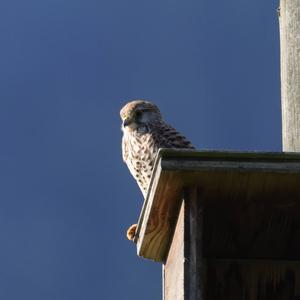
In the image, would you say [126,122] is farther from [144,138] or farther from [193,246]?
[193,246]

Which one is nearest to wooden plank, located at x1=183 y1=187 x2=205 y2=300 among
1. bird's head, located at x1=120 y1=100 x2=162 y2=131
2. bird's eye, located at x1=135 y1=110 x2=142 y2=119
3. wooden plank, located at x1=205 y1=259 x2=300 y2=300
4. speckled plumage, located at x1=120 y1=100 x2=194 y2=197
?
wooden plank, located at x1=205 y1=259 x2=300 y2=300

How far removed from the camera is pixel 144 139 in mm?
8594

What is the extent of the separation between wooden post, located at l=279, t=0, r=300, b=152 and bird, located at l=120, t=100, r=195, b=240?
246 centimetres

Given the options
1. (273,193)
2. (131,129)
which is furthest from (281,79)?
(131,129)

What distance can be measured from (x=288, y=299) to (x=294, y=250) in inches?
7.7

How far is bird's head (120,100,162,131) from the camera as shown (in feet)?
29.8

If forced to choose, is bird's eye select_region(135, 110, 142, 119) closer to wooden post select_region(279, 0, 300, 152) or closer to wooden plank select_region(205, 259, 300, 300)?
wooden post select_region(279, 0, 300, 152)

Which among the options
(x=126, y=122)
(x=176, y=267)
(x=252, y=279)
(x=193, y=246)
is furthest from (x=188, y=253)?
(x=126, y=122)

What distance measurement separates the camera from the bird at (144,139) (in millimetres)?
7973

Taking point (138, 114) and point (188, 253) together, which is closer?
point (188, 253)

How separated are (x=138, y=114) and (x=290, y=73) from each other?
426cm

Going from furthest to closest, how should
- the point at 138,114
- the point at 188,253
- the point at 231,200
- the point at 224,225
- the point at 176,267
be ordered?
the point at 138,114, the point at 224,225, the point at 231,200, the point at 176,267, the point at 188,253

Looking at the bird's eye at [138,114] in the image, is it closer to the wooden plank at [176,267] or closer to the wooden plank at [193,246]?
the wooden plank at [176,267]

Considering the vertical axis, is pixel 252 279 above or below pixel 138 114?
below
